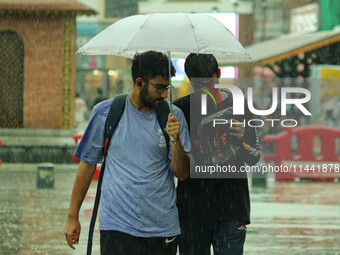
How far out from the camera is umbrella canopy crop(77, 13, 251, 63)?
16.5 feet

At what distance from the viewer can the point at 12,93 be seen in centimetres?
2302

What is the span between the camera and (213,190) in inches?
203

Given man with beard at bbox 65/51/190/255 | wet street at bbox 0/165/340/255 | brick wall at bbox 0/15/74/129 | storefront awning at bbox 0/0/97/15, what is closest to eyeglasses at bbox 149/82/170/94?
man with beard at bbox 65/51/190/255

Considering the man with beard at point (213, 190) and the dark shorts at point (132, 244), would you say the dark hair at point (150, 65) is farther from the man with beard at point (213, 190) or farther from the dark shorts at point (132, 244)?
the dark shorts at point (132, 244)

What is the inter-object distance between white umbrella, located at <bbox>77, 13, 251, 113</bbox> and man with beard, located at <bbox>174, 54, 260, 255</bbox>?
0.55 feet

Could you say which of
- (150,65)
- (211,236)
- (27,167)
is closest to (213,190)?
(211,236)

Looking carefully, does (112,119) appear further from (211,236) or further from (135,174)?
(211,236)

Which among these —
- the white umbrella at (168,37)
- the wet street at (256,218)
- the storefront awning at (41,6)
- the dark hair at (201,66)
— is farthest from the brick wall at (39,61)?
the dark hair at (201,66)

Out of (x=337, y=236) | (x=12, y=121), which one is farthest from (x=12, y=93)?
(x=337, y=236)

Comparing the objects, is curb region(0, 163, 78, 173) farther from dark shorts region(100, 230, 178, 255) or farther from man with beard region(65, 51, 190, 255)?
dark shorts region(100, 230, 178, 255)

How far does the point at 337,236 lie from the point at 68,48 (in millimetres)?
14211

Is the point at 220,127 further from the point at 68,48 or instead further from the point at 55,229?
the point at 68,48

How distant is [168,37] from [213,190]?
971 mm

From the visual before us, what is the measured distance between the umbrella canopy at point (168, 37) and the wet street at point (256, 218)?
3957mm
